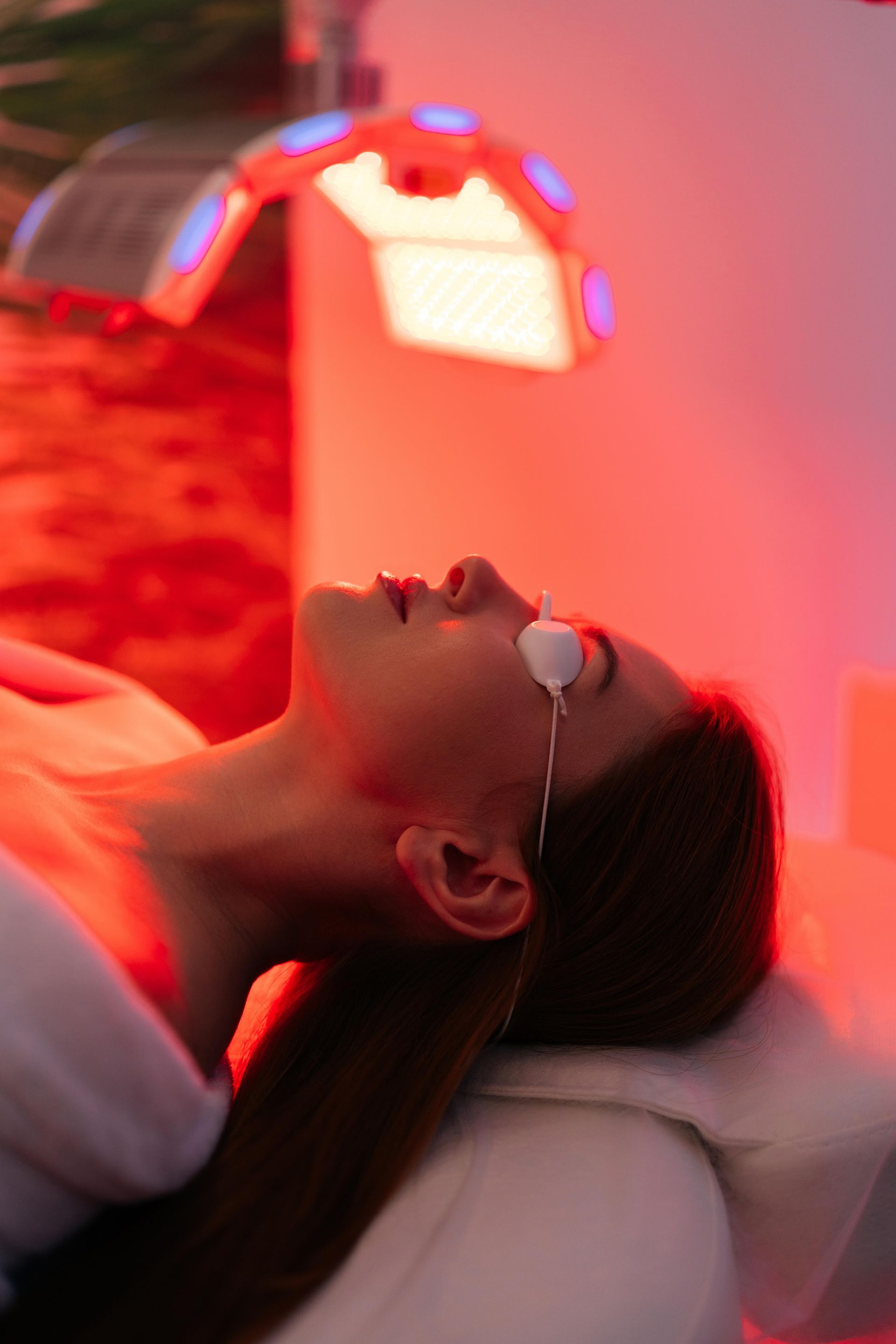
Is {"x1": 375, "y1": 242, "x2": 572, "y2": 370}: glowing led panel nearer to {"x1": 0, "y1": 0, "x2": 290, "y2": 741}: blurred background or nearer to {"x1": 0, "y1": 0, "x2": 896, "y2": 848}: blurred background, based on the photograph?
{"x1": 0, "y1": 0, "x2": 896, "y2": 848}: blurred background

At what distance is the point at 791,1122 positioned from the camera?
94cm

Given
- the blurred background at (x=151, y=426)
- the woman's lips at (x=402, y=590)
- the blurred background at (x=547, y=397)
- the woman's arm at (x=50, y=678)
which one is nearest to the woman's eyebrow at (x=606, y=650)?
the woman's lips at (x=402, y=590)

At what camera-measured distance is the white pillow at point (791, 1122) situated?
932 millimetres

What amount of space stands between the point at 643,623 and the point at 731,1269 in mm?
1451

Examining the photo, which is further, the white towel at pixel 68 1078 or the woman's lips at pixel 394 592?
the woman's lips at pixel 394 592

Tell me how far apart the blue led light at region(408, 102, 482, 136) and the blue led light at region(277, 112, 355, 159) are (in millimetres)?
64

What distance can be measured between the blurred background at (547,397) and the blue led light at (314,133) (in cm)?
73

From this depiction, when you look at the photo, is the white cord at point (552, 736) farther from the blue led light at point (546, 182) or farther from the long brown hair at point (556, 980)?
the blue led light at point (546, 182)

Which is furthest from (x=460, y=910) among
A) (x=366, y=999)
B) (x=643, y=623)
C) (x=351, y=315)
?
(x=351, y=315)

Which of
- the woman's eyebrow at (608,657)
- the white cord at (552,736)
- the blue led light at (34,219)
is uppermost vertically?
the blue led light at (34,219)

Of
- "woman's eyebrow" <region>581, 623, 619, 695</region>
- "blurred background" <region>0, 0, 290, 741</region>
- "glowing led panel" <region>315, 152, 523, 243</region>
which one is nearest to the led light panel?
"glowing led panel" <region>315, 152, 523, 243</region>

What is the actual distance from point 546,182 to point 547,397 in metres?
1.02

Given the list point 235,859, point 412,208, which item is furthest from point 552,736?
point 412,208

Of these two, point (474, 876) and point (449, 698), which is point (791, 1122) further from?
point (449, 698)
